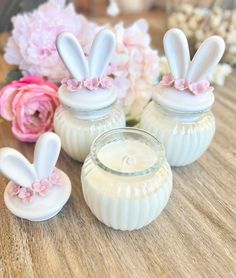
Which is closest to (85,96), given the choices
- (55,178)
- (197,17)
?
(55,178)

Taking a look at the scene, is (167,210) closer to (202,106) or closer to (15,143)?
(202,106)

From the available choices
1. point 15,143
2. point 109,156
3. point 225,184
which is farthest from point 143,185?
point 15,143

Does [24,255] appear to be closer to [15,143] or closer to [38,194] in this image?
[38,194]

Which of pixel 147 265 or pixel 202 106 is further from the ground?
pixel 202 106

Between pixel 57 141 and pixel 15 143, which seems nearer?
pixel 57 141

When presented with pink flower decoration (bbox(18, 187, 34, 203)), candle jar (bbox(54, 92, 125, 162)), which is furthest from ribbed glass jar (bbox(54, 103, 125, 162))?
pink flower decoration (bbox(18, 187, 34, 203))

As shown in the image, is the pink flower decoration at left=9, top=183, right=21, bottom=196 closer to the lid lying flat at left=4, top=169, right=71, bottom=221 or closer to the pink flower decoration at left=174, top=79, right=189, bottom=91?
the lid lying flat at left=4, top=169, right=71, bottom=221

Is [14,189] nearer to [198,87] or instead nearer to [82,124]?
[82,124]

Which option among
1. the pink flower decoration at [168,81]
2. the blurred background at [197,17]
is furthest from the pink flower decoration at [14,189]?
the blurred background at [197,17]
